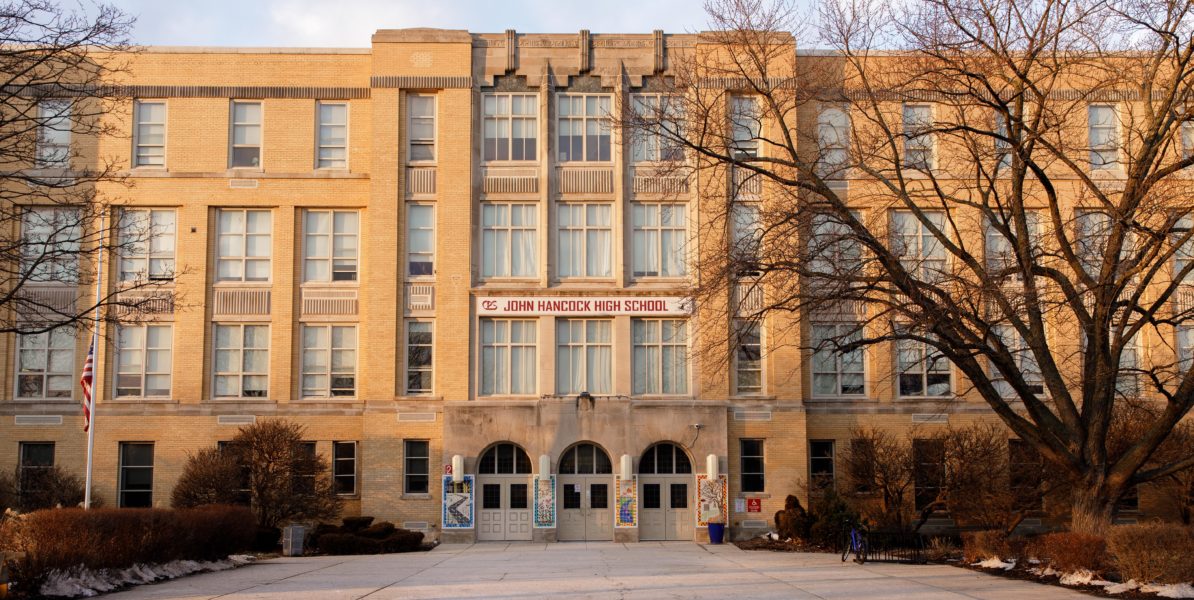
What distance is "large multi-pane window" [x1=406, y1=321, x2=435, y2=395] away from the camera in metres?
39.1

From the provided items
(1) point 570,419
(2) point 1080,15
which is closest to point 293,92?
(1) point 570,419

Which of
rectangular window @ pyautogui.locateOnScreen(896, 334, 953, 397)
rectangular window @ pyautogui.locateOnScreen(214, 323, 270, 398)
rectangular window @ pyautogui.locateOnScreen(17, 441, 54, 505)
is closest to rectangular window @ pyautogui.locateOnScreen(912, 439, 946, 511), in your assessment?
rectangular window @ pyautogui.locateOnScreen(896, 334, 953, 397)

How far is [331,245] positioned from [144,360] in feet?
24.7

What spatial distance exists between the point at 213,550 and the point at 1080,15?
2203cm

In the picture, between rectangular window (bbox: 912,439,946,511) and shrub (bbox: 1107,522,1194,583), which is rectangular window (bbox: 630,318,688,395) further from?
shrub (bbox: 1107,522,1194,583)

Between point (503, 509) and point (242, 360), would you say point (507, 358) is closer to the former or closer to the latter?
point (503, 509)

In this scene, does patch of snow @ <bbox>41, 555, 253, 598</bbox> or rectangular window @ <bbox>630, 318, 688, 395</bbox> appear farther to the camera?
rectangular window @ <bbox>630, 318, 688, 395</bbox>

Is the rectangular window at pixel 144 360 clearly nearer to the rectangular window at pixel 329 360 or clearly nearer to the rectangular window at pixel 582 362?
the rectangular window at pixel 329 360

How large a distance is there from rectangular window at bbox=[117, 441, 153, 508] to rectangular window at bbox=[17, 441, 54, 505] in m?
2.30

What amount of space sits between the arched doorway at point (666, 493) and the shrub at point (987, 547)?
44.0ft

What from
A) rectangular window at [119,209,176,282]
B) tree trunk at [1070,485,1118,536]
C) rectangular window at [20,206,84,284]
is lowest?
tree trunk at [1070,485,1118,536]

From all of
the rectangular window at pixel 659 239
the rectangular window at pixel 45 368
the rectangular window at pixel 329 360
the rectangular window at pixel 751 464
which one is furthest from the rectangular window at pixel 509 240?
the rectangular window at pixel 45 368

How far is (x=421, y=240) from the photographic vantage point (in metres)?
39.6

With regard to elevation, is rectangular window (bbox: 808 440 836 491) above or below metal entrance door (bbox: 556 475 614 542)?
above
